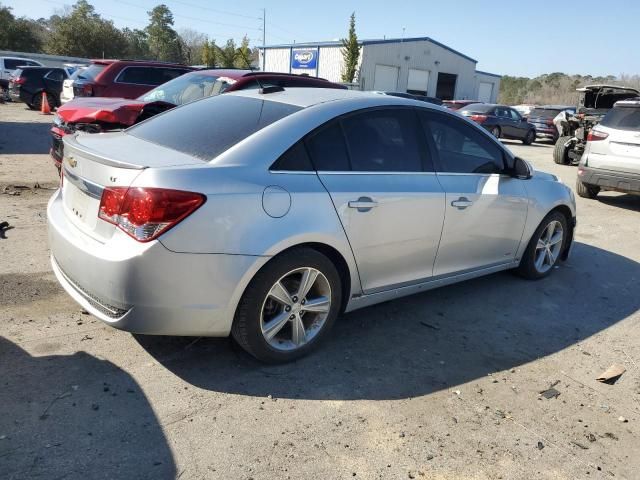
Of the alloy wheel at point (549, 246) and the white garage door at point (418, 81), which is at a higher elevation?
the white garage door at point (418, 81)

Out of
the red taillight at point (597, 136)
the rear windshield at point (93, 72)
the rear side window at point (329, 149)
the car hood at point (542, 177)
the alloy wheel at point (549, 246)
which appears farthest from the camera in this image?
the rear windshield at point (93, 72)

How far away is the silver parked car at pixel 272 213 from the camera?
281 centimetres

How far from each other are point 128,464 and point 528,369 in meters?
2.56

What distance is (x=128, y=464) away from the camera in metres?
2.43

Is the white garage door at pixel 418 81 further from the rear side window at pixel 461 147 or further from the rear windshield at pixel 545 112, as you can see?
the rear side window at pixel 461 147

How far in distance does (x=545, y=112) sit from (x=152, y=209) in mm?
24559

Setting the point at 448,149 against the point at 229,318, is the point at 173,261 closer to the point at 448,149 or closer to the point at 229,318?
the point at 229,318

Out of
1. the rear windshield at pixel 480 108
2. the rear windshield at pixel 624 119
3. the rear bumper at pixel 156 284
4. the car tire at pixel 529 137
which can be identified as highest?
the rear windshield at pixel 624 119

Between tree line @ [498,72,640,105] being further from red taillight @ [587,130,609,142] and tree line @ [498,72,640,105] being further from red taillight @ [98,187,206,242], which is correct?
red taillight @ [98,187,206,242]

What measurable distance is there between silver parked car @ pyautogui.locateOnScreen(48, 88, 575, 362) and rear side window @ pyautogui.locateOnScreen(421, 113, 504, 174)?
0.5 inches

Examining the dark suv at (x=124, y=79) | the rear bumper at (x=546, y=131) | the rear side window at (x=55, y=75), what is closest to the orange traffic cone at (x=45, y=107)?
the rear side window at (x=55, y=75)

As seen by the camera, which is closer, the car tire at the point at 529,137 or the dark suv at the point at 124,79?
the dark suv at the point at 124,79

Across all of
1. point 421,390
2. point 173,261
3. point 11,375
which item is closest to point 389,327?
point 421,390

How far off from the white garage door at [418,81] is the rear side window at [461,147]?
42113mm
